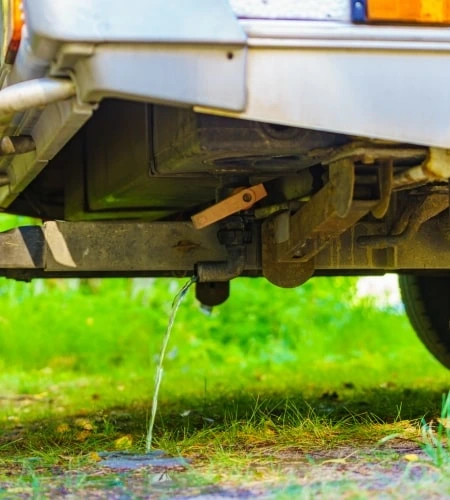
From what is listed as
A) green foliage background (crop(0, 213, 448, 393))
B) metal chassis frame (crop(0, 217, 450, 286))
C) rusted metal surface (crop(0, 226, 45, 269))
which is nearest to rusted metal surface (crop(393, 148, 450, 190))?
metal chassis frame (crop(0, 217, 450, 286))

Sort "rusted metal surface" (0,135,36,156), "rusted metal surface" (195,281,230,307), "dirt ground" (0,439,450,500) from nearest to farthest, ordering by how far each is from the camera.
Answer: "dirt ground" (0,439,450,500), "rusted metal surface" (0,135,36,156), "rusted metal surface" (195,281,230,307)

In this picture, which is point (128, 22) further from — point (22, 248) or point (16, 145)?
point (22, 248)

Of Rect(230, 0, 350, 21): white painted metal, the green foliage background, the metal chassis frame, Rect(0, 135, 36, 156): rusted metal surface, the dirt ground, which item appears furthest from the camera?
the green foliage background

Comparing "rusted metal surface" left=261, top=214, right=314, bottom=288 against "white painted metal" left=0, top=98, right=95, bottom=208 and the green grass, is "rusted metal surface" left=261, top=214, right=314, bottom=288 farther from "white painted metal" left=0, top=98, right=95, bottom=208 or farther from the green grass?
"white painted metal" left=0, top=98, right=95, bottom=208

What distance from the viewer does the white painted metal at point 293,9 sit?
1.88m

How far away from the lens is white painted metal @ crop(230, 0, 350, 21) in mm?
1878

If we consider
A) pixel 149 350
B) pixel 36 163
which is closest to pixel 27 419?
pixel 36 163

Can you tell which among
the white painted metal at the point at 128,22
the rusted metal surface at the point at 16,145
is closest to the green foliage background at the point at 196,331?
the rusted metal surface at the point at 16,145

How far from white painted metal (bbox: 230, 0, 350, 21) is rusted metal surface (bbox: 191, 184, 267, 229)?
73 centimetres

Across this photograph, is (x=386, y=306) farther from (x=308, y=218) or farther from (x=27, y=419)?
A: (x=308, y=218)

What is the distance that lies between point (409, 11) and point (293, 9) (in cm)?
23

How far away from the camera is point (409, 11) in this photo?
1919mm

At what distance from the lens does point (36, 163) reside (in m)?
2.45

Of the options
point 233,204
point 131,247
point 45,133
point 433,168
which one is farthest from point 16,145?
point 433,168
